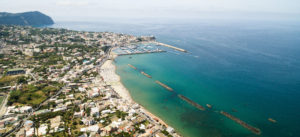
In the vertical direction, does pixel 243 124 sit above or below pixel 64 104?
below

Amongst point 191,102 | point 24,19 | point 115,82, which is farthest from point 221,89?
point 24,19

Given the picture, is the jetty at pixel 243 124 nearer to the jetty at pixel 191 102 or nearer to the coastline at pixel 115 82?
the jetty at pixel 191 102

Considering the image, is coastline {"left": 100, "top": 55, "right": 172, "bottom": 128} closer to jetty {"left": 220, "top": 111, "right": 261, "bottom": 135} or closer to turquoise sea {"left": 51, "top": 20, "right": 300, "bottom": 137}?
turquoise sea {"left": 51, "top": 20, "right": 300, "bottom": 137}

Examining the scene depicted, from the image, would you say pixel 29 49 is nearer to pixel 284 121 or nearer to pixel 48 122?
pixel 48 122

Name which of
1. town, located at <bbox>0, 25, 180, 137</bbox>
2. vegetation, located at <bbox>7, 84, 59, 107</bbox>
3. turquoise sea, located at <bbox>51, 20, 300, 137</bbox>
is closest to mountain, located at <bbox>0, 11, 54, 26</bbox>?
town, located at <bbox>0, 25, 180, 137</bbox>

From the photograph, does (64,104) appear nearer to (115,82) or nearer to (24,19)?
(115,82)
